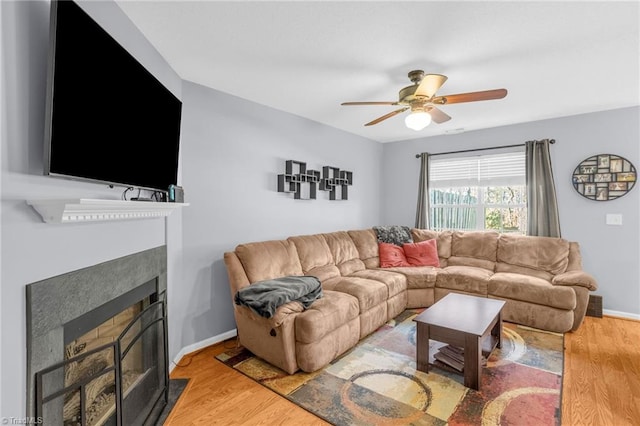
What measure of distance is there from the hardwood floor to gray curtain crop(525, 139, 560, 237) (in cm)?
152

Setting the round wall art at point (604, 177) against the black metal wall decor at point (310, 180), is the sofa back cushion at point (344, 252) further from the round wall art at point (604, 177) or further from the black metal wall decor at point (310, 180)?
the round wall art at point (604, 177)

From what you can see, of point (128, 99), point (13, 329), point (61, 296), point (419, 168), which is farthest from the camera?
point (419, 168)

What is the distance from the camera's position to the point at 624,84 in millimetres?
2963

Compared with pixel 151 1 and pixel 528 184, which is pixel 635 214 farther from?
pixel 151 1

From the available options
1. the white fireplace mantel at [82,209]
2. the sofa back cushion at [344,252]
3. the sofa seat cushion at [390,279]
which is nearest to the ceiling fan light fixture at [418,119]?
the sofa seat cushion at [390,279]

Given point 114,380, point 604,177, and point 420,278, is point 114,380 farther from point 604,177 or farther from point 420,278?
point 604,177

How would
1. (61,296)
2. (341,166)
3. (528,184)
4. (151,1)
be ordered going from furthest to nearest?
(341,166), (528,184), (151,1), (61,296)

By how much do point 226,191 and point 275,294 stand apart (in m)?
1.25

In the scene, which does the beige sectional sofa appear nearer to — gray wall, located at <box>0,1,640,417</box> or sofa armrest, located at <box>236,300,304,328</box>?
sofa armrest, located at <box>236,300,304,328</box>

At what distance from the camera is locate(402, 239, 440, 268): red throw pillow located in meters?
4.33

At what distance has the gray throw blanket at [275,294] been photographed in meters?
2.38

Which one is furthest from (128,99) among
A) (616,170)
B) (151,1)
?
(616,170)

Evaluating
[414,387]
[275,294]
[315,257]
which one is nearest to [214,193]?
[275,294]

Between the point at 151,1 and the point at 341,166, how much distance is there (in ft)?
10.7
